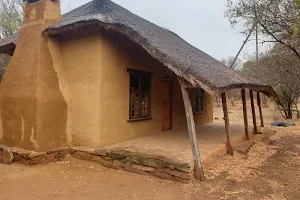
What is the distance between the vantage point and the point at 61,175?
582 cm

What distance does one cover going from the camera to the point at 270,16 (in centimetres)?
898

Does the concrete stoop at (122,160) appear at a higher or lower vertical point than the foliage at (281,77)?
lower

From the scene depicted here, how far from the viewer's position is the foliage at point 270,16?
841 centimetres

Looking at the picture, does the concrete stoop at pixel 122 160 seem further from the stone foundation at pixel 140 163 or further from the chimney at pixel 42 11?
the chimney at pixel 42 11

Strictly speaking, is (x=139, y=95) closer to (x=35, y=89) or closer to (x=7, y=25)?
(x=35, y=89)

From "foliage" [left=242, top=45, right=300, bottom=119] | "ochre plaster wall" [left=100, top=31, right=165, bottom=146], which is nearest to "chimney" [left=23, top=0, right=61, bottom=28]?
"ochre plaster wall" [left=100, top=31, right=165, bottom=146]

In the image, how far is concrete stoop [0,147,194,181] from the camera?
5.43 m

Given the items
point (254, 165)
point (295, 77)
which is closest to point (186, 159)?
point (254, 165)

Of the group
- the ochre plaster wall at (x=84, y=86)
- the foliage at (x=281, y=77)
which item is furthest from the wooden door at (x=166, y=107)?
the foliage at (x=281, y=77)

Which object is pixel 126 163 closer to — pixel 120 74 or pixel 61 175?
pixel 61 175

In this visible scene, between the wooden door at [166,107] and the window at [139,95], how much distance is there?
1146mm

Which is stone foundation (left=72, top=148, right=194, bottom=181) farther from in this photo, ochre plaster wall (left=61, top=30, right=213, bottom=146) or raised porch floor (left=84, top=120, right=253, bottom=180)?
ochre plaster wall (left=61, top=30, right=213, bottom=146)

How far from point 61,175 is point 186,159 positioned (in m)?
2.84

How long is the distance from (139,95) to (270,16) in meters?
5.37
